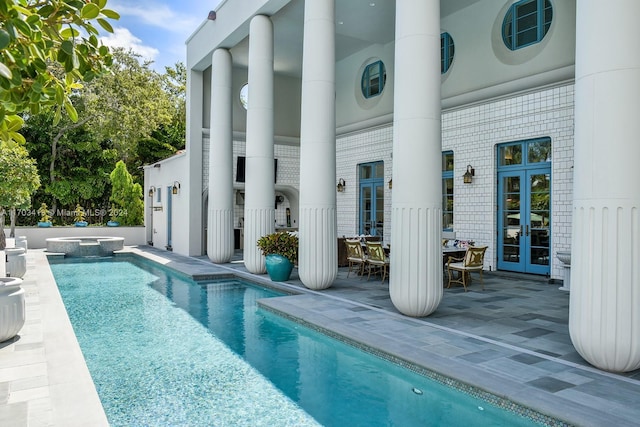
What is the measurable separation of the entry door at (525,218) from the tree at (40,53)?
9593 millimetres

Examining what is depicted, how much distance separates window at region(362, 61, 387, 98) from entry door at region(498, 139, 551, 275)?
16.5ft

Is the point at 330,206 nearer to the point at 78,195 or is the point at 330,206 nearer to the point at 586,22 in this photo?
the point at 586,22

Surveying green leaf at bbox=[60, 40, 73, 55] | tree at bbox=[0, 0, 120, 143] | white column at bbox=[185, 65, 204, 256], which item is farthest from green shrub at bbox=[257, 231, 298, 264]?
green leaf at bbox=[60, 40, 73, 55]

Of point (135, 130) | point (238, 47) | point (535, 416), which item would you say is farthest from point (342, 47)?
point (135, 130)

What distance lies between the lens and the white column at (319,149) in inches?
333

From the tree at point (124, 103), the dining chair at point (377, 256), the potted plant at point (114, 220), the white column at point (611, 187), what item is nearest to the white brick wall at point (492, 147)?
the dining chair at point (377, 256)

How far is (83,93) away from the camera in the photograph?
79.9ft

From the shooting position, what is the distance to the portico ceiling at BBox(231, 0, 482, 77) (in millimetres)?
10906

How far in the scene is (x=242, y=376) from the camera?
4.64 m

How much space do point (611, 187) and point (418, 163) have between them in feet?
8.05

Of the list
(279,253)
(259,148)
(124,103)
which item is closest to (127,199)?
(124,103)

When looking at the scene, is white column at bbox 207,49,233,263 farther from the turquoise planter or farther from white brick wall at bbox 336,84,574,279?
white brick wall at bbox 336,84,574,279

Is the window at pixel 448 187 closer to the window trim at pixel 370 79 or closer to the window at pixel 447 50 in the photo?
the window at pixel 447 50

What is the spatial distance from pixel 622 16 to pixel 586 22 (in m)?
0.28
